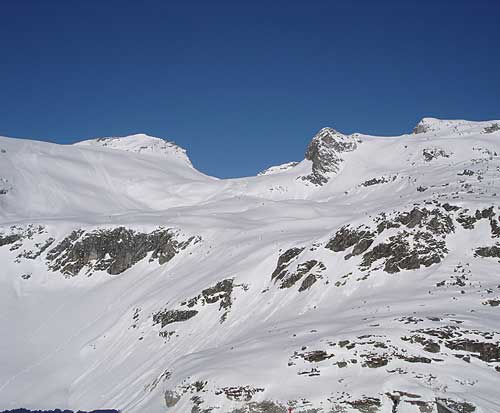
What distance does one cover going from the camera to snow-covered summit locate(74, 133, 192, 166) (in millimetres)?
129400

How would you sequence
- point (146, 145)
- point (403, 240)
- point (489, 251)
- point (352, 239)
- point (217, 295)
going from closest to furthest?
1. point (489, 251)
2. point (403, 240)
3. point (352, 239)
4. point (217, 295)
5. point (146, 145)

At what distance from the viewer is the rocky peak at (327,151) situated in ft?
247

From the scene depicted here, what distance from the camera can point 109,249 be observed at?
58.2 m

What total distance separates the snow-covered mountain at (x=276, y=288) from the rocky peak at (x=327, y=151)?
26 centimetres

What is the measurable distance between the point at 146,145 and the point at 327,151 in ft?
245

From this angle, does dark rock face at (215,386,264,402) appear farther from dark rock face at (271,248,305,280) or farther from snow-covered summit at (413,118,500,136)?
snow-covered summit at (413,118,500,136)

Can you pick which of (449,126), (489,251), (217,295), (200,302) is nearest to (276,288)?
(217,295)

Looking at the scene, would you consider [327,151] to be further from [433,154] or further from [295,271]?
[295,271]

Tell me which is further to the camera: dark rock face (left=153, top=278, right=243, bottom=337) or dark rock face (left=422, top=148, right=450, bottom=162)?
dark rock face (left=422, top=148, right=450, bottom=162)

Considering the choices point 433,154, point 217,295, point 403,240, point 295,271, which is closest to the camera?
point 403,240

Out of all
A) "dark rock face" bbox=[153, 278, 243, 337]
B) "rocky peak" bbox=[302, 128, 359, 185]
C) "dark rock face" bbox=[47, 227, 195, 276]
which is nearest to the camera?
"dark rock face" bbox=[153, 278, 243, 337]

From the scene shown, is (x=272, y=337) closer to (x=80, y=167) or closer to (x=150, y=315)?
(x=150, y=315)

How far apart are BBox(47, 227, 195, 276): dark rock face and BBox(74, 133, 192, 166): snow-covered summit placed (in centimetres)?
6602

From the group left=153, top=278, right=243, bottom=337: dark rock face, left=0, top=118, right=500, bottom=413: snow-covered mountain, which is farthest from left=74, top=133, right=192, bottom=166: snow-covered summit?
left=153, top=278, right=243, bottom=337: dark rock face
